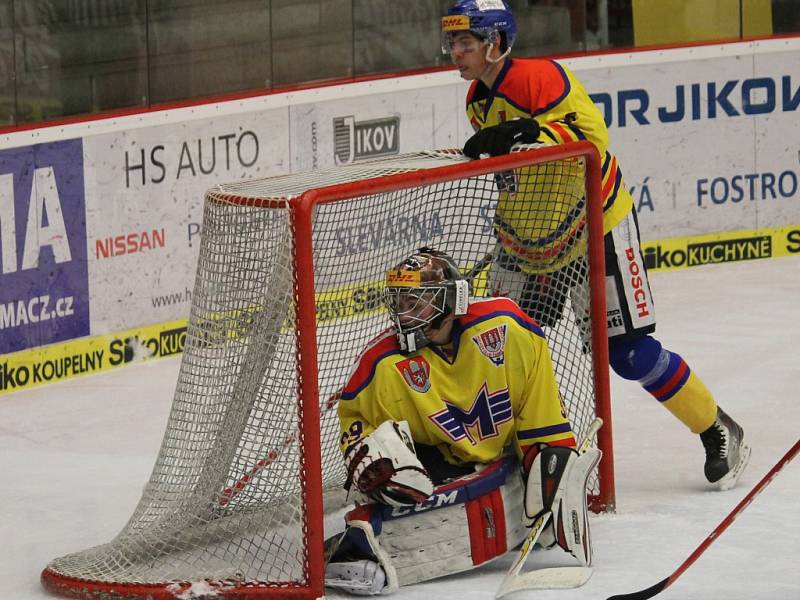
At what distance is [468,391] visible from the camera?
149 inches

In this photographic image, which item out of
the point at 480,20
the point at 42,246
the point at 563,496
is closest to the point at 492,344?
the point at 563,496

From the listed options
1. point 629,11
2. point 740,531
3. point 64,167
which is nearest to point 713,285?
point 629,11

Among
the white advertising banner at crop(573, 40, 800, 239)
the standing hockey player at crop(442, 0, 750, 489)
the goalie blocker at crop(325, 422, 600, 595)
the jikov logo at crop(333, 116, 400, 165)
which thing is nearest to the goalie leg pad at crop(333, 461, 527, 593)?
the goalie blocker at crop(325, 422, 600, 595)

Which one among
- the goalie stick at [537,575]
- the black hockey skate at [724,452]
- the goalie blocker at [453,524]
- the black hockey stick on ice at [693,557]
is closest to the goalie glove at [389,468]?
the goalie blocker at [453,524]

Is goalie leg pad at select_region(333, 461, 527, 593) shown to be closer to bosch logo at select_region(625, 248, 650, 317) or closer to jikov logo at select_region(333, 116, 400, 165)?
bosch logo at select_region(625, 248, 650, 317)

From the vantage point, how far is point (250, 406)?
148 inches

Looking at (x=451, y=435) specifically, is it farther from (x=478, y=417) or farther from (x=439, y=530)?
(x=439, y=530)

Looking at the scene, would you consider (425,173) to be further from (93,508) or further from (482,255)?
(93,508)

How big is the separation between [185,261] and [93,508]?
1.90 meters

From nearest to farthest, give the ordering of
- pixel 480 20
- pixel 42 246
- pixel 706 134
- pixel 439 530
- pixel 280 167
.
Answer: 1. pixel 439 530
2. pixel 480 20
3. pixel 42 246
4. pixel 280 167
5. pixel 706 134

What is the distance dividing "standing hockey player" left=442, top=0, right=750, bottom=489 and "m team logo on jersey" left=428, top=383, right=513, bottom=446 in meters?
0.60

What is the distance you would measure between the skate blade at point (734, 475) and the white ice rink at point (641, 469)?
0.02m

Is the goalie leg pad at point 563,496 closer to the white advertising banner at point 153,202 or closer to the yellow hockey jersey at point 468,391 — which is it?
the yellow hockey jersey at point 468,391

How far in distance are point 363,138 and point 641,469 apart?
246cm
